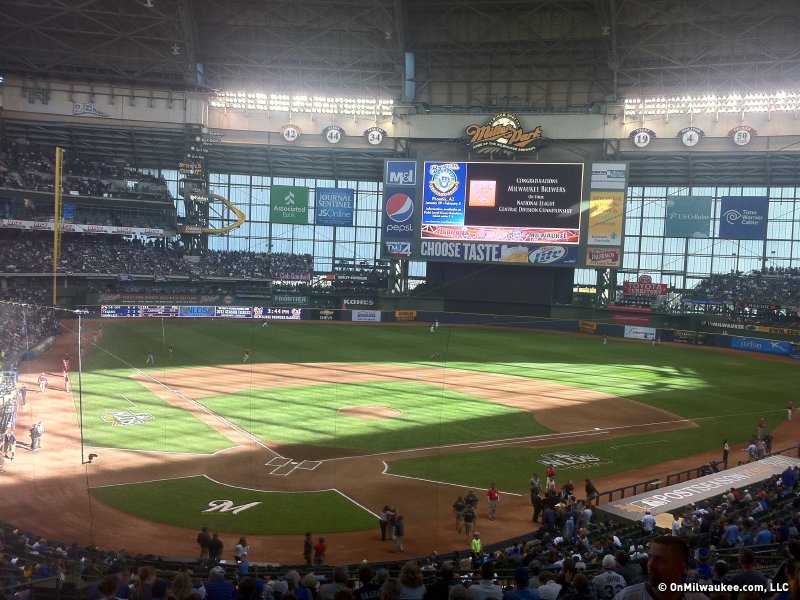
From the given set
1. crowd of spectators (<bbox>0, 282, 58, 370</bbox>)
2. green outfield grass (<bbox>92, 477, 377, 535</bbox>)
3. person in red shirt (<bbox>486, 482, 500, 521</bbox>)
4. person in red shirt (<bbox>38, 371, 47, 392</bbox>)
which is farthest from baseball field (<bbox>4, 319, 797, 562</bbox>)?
crowd of spectators (<bbox>0, 282, 58, 370</bbox>)

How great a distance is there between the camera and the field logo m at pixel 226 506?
65.8 ft

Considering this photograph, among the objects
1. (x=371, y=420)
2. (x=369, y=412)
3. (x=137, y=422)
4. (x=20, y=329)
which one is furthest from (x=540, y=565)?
(x=369, y=412)

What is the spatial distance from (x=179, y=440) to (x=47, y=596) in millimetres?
19224

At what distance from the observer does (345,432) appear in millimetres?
28422

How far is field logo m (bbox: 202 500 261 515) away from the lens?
20.0 meters

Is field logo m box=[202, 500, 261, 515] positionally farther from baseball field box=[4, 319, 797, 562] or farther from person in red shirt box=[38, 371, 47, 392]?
person in red shirt box=[38, 371, 47, 392]

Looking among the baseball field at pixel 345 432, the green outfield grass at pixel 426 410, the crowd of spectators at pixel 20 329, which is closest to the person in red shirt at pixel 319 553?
the baseball field at pixel 345 432

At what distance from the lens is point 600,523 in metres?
18.7

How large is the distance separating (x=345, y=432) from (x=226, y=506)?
861cm

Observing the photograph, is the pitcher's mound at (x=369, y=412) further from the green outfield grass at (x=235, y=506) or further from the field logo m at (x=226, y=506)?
the field logo m at (x=226, y=506)

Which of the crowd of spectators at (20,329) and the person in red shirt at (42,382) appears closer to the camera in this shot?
the crowd of spectators at (20,329)

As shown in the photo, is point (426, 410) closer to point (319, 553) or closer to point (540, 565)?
point (319, 553)

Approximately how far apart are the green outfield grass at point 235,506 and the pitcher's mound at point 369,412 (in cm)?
944

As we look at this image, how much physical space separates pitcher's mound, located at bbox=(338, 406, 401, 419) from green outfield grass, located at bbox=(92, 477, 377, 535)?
9.44m
